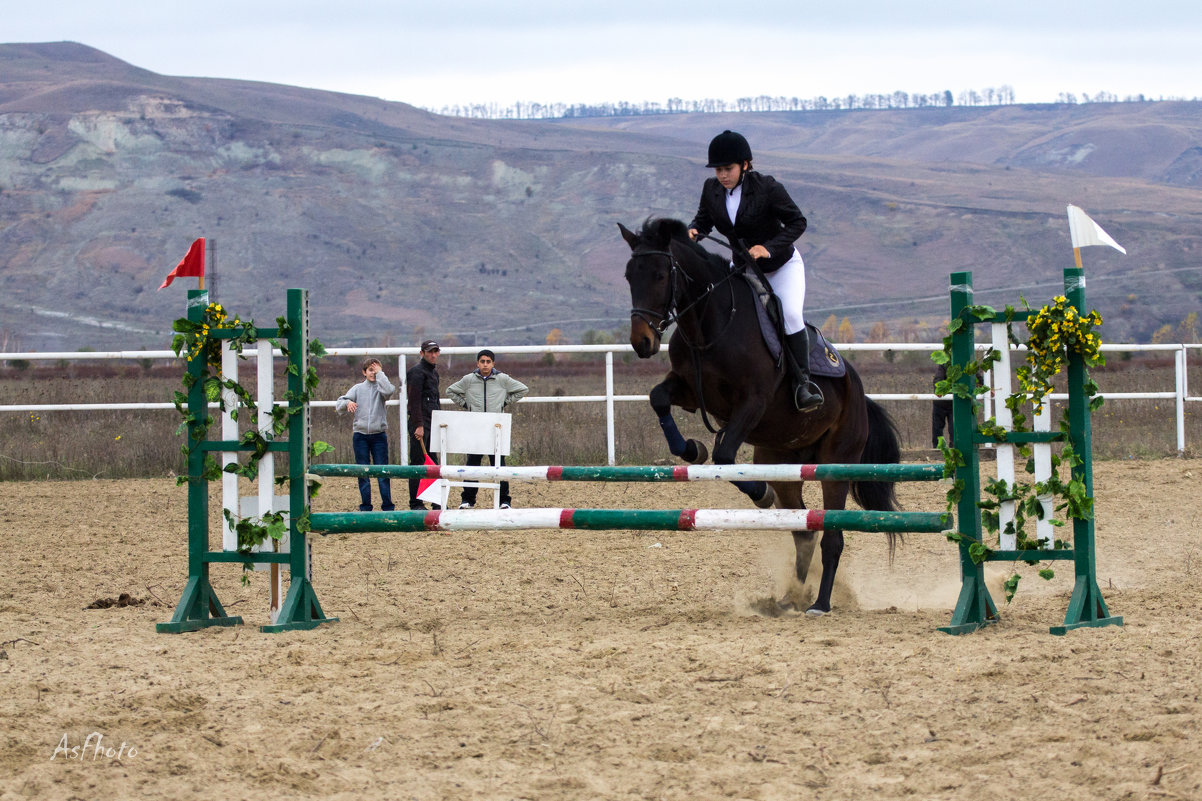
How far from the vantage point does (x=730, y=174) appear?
633cm

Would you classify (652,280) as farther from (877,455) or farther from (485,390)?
(485,390)

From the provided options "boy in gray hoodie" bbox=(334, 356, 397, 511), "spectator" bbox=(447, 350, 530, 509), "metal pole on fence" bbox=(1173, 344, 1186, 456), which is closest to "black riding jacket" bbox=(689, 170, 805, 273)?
"spectator" bbox=(447, 350, 530, 509)

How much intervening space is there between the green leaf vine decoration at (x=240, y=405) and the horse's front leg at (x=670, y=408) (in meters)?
1.66

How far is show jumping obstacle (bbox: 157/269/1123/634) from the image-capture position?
211 inches

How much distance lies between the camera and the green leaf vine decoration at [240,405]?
5.74 meters

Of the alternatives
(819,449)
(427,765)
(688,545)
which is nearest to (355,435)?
(688,545)

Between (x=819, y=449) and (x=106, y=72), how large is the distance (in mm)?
148235

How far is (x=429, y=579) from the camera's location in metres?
7.33

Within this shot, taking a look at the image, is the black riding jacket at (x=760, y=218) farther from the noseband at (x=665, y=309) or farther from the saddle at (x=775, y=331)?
the noseband at (x=665, y=309)

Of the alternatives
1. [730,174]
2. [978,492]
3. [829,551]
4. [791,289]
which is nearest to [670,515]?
[829,551]

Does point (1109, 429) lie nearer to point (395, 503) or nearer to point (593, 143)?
point (395, 503)

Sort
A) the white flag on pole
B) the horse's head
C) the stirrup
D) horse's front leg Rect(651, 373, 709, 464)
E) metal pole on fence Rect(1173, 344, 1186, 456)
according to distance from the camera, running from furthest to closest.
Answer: metal pole on fence Rect(1173, 344, 1186, 456), the stirrup, horse's front leg Rect(651, 373, 709, 464), the horse's head, the white flag on pole

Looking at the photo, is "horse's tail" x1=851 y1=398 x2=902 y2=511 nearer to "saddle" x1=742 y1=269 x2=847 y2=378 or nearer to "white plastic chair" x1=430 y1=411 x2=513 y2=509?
"saddle" x1=742 y1=269 x2=847 y2=378

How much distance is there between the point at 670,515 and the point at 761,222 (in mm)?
1753
